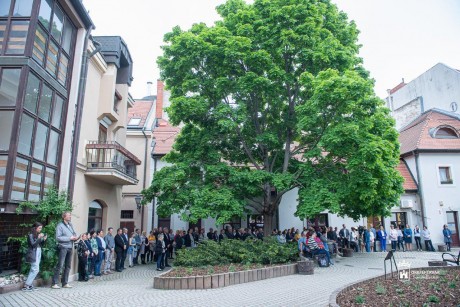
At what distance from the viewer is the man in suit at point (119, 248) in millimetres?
14259

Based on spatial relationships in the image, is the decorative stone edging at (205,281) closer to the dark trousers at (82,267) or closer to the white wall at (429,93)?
the dark trousers at (82,267)

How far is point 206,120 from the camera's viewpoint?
16641mm

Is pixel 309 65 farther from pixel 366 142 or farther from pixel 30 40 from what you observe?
pixel 30 40

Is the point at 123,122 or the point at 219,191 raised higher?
the point at 123,122

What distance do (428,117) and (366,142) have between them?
664 inches

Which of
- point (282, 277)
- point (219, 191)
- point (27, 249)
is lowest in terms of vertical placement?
point (282, 277)

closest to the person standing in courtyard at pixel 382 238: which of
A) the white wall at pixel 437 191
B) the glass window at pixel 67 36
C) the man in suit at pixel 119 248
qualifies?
the white wall at pixel 437 191

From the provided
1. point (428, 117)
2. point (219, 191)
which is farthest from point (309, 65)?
point (428, 117)

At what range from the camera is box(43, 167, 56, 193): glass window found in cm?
1130

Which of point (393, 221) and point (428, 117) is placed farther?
point (428, 117)

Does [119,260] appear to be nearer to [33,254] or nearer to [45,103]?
[33,254]

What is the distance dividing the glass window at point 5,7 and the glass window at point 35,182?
4486 mm

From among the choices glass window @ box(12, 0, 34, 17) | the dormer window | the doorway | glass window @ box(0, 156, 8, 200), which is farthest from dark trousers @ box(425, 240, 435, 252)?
glass window @ box(12, 0, 34, 17)

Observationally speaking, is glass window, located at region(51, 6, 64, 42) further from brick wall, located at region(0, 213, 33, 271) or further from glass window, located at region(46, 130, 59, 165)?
brick wall, located at region(0, 213, 33, 271)
